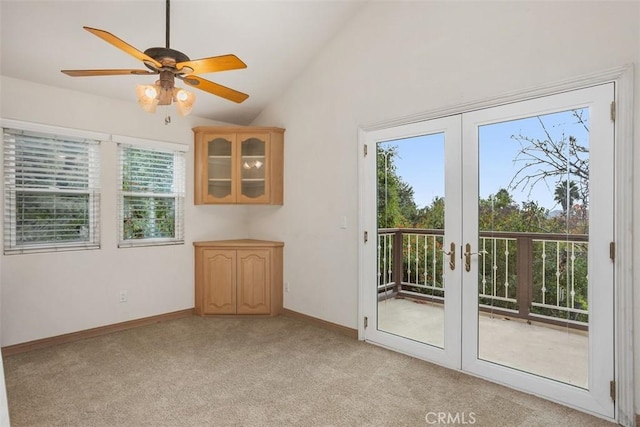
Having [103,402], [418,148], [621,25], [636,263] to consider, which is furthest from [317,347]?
[621,25]

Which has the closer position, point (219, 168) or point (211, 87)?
point (211, 87)

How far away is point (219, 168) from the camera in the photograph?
4.54 metres

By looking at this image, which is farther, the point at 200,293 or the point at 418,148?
the point at 200,293

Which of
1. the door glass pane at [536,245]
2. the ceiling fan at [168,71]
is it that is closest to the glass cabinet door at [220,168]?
the ceiling fan at [168,71]

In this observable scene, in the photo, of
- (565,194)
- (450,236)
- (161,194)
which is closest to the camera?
(565,194)

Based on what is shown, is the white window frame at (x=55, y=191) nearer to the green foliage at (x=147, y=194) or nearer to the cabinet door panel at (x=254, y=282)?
the green foliage at (x=147, y=194)

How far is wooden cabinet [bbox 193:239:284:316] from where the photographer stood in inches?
172

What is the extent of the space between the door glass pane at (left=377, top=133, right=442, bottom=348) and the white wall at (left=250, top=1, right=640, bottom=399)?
31cm

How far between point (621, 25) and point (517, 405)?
2496 mm

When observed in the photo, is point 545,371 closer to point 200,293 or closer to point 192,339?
point 192,339

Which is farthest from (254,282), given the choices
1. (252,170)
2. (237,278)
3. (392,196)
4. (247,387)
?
(392,196)

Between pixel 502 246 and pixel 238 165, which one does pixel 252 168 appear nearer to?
pixel 238 165

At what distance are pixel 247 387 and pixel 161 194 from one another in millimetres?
2624

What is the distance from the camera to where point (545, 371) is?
8.23ft
